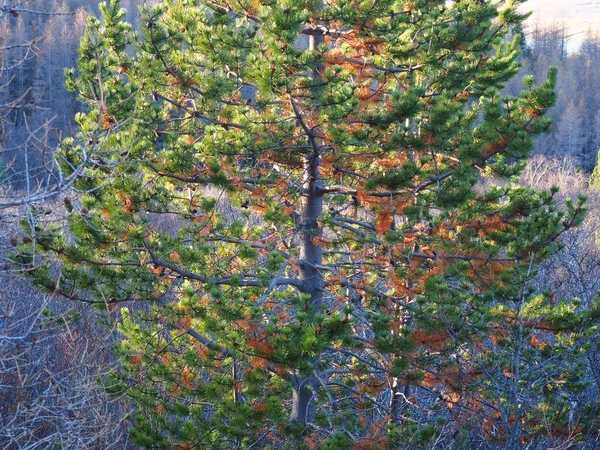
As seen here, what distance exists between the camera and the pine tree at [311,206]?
5.07 metres

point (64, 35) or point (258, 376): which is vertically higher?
point (64, 35)

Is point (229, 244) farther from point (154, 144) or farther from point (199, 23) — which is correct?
point (199, 23)

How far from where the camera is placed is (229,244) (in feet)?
20.5

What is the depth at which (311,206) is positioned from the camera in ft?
19.6

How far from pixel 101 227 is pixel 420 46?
9.74ft

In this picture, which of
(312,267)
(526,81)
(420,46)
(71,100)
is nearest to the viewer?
(526,81)

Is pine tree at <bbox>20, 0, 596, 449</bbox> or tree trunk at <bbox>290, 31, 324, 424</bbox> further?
tree trunk at <bbox>290, 31, 324, 424</bbox>

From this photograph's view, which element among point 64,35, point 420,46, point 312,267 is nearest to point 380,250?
point 312,267

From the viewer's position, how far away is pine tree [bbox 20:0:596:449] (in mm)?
5070

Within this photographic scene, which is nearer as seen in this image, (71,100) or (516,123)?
(516,123)

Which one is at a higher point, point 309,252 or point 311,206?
point 311,206

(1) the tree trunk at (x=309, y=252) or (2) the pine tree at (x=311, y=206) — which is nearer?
(2) the pine tree at (x=311, y=206)

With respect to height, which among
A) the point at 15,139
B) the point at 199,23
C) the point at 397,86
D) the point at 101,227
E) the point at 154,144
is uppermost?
the point at 199,23

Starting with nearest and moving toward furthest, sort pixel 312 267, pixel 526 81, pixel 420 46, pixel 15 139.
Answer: pixel 526 81
pixel 420 46
pixel 312 267
pixel 15 139
